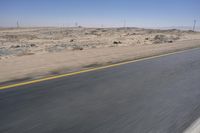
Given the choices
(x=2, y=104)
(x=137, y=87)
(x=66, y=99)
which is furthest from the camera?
(x=137, y=87)

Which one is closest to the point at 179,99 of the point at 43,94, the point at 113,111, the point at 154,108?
the point at 154,108

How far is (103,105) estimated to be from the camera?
169 inches

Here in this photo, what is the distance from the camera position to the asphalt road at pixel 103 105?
3385 millimetres

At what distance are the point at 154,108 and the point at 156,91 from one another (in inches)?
48.0

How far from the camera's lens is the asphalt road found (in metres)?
3.38

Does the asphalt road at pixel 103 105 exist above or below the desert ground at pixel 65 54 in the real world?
above

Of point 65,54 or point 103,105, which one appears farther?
point 65,54

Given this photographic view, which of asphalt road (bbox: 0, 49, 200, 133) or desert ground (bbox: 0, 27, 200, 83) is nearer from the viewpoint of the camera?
asphalt road (bbox: 0, 49, 200, 133)

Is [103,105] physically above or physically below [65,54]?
above

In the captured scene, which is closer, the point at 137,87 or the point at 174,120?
the point at 174,120

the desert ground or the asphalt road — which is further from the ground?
the asphalt road

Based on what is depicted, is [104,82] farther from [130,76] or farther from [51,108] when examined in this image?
[51,108]

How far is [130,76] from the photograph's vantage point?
698 cm

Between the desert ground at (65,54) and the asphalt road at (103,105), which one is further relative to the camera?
the desert ground at (65,54)
